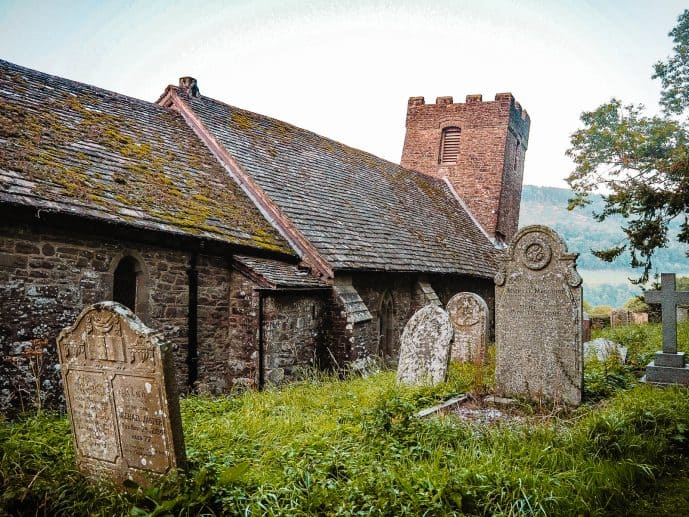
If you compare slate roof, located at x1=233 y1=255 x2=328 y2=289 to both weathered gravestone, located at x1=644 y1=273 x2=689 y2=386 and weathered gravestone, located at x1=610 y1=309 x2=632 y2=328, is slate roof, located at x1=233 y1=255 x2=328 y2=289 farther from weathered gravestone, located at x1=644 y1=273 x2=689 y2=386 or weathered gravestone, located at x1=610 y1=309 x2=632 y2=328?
weathered gravestone, located at x1=610 y1=309 x2=632 y2=328

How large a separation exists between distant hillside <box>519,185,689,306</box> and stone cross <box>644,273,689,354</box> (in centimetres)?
7814

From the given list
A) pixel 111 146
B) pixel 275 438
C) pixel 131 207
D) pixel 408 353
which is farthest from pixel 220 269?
pixel 275 438

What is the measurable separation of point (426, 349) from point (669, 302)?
4.20 m

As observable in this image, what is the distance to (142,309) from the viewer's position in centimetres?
897

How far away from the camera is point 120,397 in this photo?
4.66m

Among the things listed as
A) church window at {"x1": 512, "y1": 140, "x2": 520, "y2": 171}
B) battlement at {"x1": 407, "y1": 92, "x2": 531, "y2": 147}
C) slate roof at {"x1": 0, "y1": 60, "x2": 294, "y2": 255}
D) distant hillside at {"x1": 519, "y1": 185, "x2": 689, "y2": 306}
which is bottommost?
distant hillside at {"x1": 519, "y1": 185, "x2": 689, "y2": 306}

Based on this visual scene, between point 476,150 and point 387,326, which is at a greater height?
point 476,150

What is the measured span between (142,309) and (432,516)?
6705mm

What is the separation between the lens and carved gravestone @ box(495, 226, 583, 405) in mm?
7258

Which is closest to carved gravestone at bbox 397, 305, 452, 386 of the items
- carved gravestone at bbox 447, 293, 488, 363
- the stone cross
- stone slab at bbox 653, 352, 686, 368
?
carved gravestone at bbox 447, 293, 488, 363

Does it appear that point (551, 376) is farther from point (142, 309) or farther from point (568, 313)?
point (142, 309)

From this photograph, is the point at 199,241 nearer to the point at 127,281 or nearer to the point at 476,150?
the point at 127,281

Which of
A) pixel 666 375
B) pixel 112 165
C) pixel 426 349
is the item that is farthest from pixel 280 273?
pixel 666 375

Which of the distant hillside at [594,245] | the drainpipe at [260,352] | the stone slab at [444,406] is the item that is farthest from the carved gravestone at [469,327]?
the distant hillside at [594,245]
